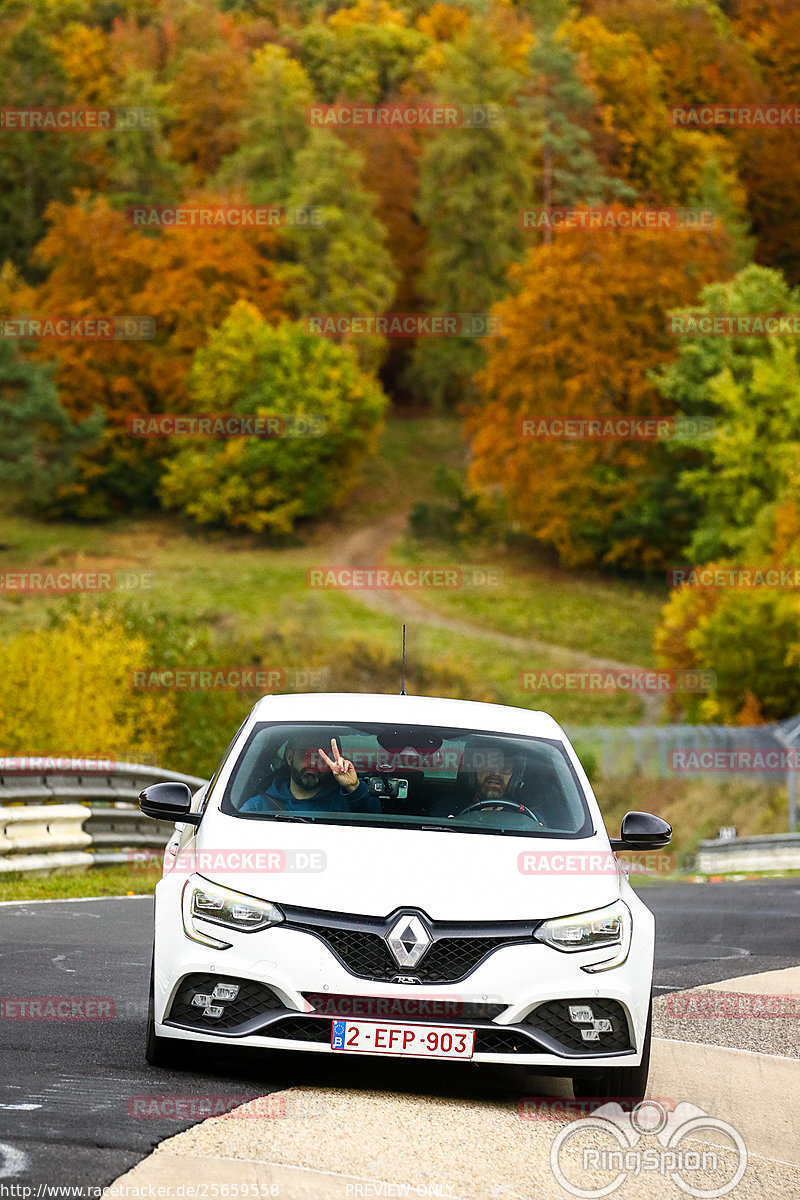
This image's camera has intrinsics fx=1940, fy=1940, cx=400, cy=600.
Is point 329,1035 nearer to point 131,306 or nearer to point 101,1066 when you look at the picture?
point 101,1066

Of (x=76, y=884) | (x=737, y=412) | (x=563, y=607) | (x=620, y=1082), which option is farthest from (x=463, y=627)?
(x=620, y=1082)

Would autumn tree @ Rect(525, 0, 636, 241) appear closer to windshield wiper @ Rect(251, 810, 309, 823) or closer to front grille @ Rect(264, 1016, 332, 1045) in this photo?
windshield wiper @ Rect(251, 810, 309, 823)

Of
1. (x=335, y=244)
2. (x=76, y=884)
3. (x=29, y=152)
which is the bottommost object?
(x=335, y=244)

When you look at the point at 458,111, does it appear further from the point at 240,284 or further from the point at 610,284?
the point at 610,284

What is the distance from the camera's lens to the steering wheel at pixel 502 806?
8.15 m

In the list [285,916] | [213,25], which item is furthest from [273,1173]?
[213,25]

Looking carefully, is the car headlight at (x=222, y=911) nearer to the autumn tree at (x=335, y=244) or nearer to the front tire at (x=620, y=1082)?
the front tire at (x=620, y=1082)

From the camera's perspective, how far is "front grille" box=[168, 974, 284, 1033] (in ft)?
23.3

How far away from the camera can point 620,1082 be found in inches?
295

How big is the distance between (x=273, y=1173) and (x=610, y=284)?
7773cm

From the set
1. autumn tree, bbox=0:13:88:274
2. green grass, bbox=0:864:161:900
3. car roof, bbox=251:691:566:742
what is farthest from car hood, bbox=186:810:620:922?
autumn tree, bbox=0:13:88:274

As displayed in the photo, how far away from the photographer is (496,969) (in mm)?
7047

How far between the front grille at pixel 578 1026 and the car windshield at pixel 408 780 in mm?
880

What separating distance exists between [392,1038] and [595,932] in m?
0.89
